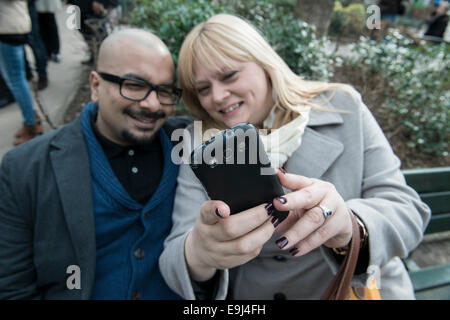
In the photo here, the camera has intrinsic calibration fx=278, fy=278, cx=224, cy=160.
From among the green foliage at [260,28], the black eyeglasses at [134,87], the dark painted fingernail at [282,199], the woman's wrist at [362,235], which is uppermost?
the green foliage at [260,28]

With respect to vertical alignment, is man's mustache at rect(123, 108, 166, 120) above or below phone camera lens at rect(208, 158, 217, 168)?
below

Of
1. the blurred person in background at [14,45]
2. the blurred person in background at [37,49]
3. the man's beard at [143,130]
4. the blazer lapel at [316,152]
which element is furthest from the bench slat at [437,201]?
the blurred person in background at [37,49]

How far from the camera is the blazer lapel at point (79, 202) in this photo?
1.51m

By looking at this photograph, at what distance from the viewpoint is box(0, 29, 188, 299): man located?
1525 millimetres

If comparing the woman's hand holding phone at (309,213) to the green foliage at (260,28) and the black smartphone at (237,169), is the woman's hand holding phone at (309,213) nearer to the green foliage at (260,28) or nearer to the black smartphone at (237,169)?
the black smartphone at (237,169)

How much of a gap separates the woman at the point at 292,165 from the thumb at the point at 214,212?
10.3 inches

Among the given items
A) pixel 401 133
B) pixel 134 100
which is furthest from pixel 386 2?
pixel 134 100

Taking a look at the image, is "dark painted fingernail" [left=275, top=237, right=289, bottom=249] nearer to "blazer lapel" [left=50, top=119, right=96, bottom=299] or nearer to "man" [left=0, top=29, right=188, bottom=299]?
"man" [left=0, top=29, right=188, bottom=299]

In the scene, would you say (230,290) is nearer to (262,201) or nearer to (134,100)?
(262,201)

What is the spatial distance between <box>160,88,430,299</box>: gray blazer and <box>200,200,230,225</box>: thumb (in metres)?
0.43

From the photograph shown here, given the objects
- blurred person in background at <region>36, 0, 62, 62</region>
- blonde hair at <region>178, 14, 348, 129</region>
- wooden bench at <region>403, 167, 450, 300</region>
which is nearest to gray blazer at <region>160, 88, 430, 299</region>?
blonde hair at <region>178, 14, 348, 129</region>

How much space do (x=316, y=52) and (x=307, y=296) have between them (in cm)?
236

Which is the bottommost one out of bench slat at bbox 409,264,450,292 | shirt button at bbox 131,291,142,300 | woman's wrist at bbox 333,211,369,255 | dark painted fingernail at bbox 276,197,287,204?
bench slat at bbox 409,264,450,292

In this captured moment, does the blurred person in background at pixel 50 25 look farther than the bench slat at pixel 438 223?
Yes
